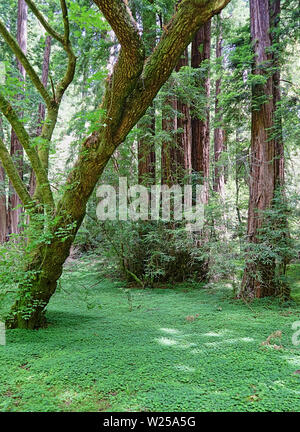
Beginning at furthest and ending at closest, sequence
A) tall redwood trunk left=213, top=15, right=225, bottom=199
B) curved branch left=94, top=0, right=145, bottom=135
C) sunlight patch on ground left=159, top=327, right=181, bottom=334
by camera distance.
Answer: tall redwood trunk left=213, top=15, right=225, bottom=199
sunlight patch on ground left=159, top=327, right=181, bottom=334
curved branch left=94, top=0, right=145, bottom=135

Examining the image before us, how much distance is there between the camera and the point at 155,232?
697 cm

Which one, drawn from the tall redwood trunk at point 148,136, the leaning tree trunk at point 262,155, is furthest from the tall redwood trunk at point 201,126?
the leaning tree trunk at point 262,155

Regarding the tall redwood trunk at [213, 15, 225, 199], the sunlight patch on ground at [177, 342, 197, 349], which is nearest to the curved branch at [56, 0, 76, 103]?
the tall redwood trunk at [213, 15, 225, 199]

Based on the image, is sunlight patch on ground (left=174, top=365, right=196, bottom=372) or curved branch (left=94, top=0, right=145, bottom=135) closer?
sunlight patch on ground (left=174, top=365, right=196, bottom=372)

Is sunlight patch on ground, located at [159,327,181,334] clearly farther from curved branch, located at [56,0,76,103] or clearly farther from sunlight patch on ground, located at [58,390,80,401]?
curved branch, located at [56,0,76,103]

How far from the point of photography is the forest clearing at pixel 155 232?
98.7 inches

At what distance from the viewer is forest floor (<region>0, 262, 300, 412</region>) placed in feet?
7.04

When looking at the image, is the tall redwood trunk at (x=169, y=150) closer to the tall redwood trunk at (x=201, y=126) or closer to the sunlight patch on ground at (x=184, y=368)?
the tall redwood trunk at (x=201, y=126)

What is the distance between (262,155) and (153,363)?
4.16m

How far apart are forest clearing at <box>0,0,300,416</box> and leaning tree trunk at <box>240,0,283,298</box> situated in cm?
3

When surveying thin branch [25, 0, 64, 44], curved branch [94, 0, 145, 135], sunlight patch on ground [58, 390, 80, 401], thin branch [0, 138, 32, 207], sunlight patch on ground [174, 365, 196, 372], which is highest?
thin branch [25, 0, 64, 44]

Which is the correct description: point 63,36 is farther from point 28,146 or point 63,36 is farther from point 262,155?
point 262,155

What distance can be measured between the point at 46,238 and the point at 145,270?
13.1 feet
